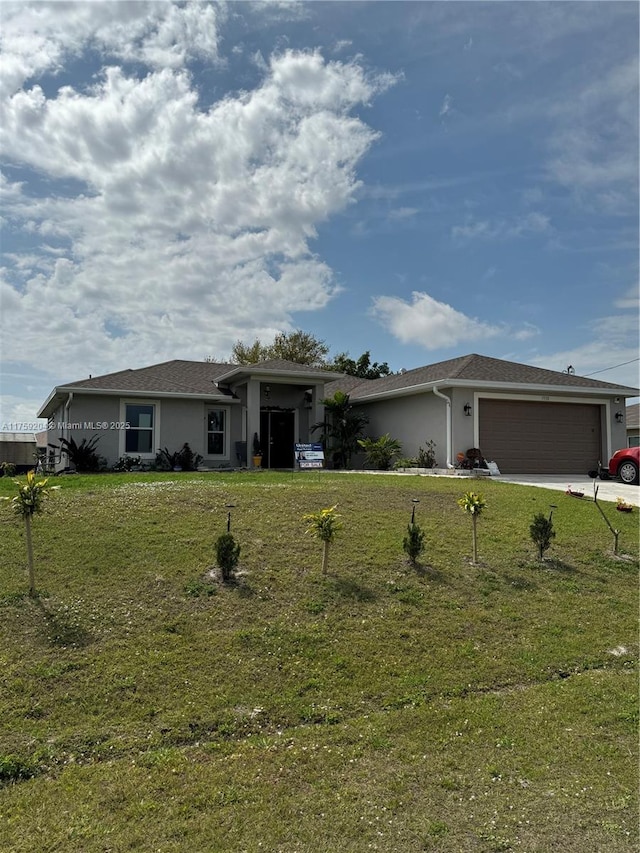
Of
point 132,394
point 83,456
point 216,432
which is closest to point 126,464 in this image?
point 83,456

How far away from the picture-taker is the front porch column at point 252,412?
16969 millimetres

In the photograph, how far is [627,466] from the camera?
586 inches

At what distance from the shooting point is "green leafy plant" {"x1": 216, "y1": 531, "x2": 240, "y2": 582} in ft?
19.1

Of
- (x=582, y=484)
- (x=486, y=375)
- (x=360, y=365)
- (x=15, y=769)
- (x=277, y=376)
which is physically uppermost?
(x=360, y=365)

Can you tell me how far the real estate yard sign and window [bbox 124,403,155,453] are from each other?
6950 mm

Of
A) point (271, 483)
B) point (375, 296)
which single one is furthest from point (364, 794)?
point (375, 296)

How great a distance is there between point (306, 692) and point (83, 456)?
1289cm

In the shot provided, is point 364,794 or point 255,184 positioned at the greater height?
point 255,184

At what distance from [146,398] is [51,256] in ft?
16.3

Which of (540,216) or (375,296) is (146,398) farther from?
(540,216)

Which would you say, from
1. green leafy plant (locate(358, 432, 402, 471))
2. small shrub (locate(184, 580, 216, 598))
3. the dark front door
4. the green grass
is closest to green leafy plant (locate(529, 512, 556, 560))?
the green grass

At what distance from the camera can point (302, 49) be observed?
967cm

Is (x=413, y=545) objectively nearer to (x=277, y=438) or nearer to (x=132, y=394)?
(x=132, y=394)

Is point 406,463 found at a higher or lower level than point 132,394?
lower
